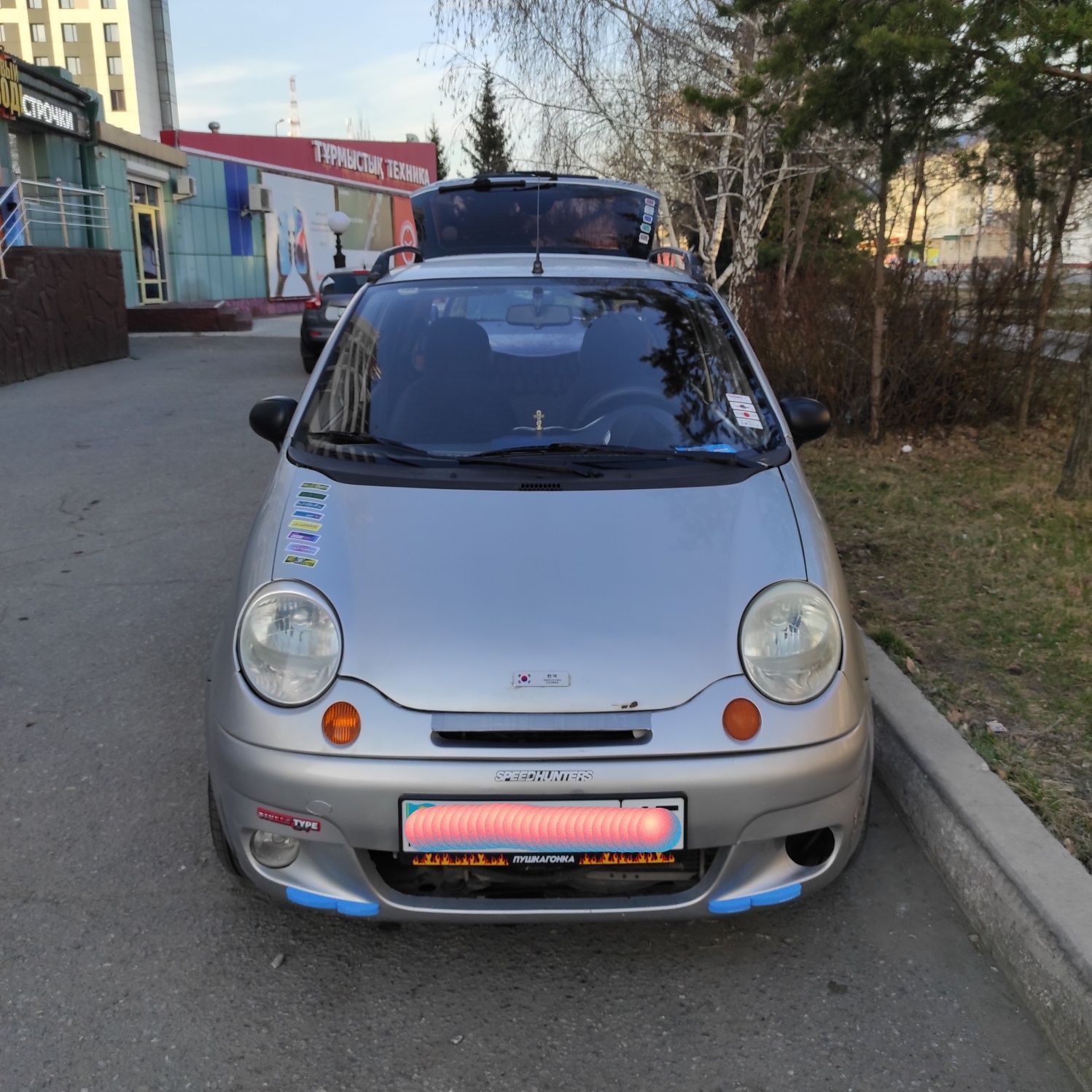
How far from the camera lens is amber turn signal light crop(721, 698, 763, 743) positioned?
2.35 m

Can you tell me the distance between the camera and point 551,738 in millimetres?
2334

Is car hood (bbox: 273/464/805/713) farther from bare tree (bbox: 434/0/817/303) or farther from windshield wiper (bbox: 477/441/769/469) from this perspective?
bare tree (bbox: 434/0/817/303)

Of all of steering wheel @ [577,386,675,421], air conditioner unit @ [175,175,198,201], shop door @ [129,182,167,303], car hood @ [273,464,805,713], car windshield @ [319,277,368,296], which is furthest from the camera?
air conditioner unit @ [175,175,198,201]

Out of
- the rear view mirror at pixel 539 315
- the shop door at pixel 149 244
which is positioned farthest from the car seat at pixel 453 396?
the shop door at pixel 149 244

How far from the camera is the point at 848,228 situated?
19953 mm

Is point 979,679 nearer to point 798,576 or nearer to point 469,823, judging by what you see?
point 798,576

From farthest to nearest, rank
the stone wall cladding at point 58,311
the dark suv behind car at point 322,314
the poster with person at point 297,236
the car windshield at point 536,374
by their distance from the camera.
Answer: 1. the poster with person at point 297,236
2. the dark suv behind car at point 322,314
3. the stone wall cladding at point 58,311
4. the car windshield at point 536,374

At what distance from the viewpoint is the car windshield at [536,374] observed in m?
3.30

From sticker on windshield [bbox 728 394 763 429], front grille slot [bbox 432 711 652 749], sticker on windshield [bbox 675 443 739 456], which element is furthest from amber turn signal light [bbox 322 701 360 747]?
sticker on windshield [bbox 728 394 763 429]

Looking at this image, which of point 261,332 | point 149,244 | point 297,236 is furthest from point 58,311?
point 297,236

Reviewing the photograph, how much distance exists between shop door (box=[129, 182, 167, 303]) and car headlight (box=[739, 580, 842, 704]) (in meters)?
24.3

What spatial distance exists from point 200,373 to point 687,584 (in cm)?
1365

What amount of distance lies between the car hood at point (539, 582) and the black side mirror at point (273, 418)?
0.71 m

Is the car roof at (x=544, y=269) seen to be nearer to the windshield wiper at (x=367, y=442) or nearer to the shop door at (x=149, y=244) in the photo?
the windshield wiper at (x=367, y=442)
